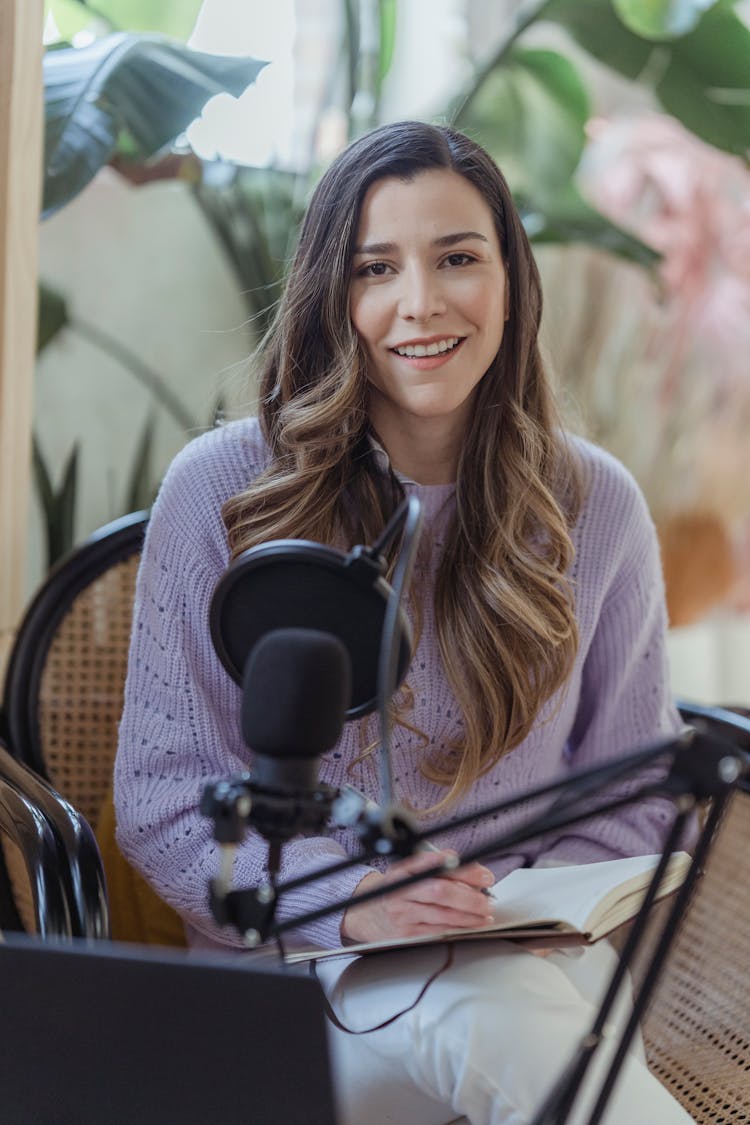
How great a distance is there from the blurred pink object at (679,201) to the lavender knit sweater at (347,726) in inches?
34.7

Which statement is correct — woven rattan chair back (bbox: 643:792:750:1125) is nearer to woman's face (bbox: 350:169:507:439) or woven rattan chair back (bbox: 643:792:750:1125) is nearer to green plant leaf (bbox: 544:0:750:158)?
woman's face (bbox: 350:169:507:439)

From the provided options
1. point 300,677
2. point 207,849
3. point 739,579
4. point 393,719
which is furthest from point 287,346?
point 739,579

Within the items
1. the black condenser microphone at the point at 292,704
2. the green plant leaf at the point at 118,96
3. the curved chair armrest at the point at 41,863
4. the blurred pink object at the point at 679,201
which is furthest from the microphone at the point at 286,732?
the blurred pink object at the point at 679,201

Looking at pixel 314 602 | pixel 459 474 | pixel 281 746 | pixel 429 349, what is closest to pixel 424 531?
pixel 459 474

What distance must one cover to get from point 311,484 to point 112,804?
44cm

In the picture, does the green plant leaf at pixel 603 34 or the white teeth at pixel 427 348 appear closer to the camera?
the white teeth at pixel 427 348

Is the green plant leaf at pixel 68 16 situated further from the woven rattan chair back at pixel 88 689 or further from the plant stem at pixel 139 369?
the woven rattan chair back at pixel 88 689

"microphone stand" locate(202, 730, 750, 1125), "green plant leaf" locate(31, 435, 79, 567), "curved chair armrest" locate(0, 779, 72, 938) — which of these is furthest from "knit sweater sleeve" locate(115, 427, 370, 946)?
"green plant leaf" locate(31, 435, 79, 567)

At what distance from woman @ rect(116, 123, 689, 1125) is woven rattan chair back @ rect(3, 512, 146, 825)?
226mm

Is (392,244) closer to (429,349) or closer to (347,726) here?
(429,349)

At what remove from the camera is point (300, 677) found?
0.69m

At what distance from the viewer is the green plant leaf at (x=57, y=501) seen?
183cm

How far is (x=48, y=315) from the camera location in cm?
178

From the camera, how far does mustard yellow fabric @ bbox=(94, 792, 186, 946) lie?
1.40 meters
